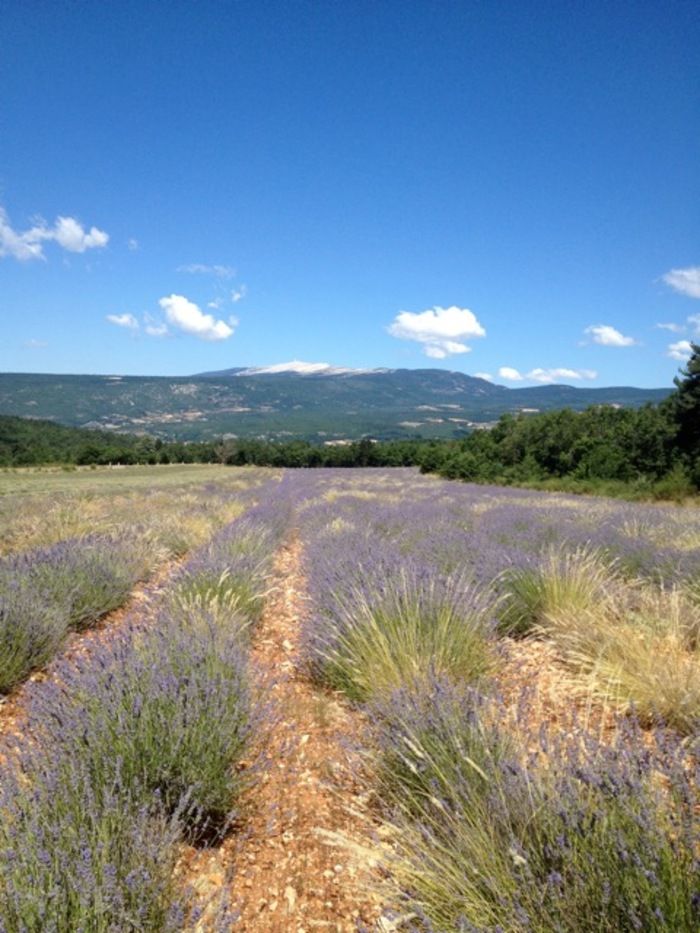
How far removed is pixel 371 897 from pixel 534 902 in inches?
33.0

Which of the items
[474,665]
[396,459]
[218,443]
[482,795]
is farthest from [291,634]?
[218,443]

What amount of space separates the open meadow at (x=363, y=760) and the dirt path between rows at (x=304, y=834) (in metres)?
0.01

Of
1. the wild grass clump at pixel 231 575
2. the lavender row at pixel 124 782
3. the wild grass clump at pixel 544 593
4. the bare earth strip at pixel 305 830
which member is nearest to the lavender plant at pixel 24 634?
the wild grass clump at pixel 231 575

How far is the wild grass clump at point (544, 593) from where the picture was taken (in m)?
4.18

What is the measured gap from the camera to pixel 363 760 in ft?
8.02

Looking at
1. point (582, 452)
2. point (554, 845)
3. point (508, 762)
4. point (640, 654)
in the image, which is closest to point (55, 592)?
point (508, 762)

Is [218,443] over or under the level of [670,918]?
under

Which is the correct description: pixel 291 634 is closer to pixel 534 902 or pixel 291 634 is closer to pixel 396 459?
pixel 534 902

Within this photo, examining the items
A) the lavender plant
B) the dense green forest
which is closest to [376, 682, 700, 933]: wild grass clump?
the lavender plant

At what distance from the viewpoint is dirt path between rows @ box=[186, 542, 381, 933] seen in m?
1.83

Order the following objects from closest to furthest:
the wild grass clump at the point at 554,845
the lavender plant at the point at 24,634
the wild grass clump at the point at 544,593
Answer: the wild grass clump at the point at 554,845, the lavender plant at the point at 24,634, the wild grass clump at the point at 544,593

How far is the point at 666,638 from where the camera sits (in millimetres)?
3068

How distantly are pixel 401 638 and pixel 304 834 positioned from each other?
1271 mm

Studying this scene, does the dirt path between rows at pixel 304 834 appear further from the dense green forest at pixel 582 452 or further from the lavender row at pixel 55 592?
Result: the dense green forest at pixel 582 452
